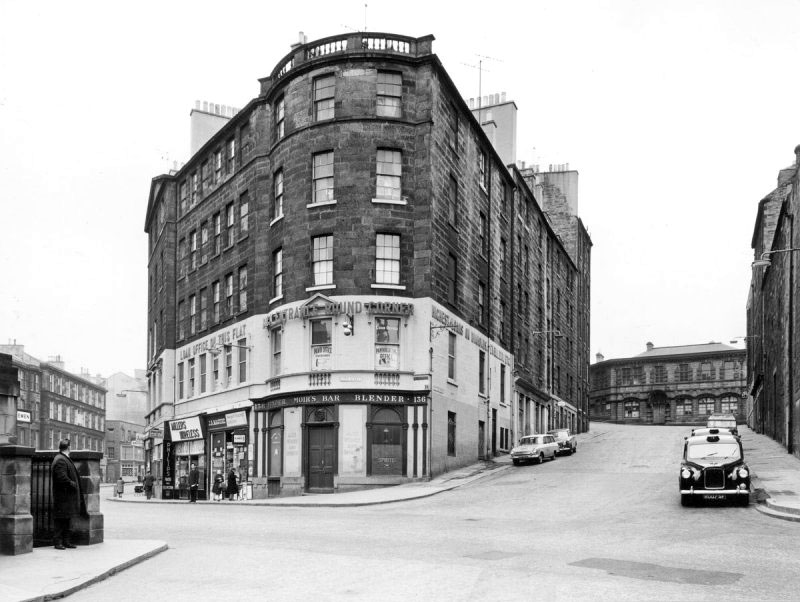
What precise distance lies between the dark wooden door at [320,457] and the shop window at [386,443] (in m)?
1.62

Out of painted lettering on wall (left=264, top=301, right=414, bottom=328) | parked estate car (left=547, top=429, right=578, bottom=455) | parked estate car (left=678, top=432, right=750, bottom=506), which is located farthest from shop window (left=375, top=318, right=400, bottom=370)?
parked estate car (left=678, top=432, right=750, bottom=506)

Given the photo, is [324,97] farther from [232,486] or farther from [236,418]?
[232,486]

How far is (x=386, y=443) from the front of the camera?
36406 millimetres

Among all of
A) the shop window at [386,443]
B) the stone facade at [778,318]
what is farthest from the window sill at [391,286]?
the stone facade at [778,318]

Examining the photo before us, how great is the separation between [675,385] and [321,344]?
274 ft

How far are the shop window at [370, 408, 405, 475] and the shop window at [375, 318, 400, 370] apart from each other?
1.82m

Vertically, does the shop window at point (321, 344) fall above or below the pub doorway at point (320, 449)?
above

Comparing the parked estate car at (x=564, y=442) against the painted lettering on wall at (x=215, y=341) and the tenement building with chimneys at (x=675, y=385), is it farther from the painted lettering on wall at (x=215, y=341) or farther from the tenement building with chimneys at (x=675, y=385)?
the tenement building with chimneys at (x=675, y=385)

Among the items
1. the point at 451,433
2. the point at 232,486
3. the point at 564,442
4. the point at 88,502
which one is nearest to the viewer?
the point at 88,502

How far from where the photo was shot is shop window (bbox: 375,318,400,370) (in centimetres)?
3703

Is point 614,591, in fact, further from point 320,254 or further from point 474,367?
point 474,367

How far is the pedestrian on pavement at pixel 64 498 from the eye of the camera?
615 inches

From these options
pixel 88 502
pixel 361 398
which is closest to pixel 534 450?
pixel 361 398

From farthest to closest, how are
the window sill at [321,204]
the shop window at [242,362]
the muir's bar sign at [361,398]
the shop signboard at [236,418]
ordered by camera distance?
the shop window at [242,362], the shop signboard at [236,418], the window sill at [321,204], the muir's bar sign at [361,398]
